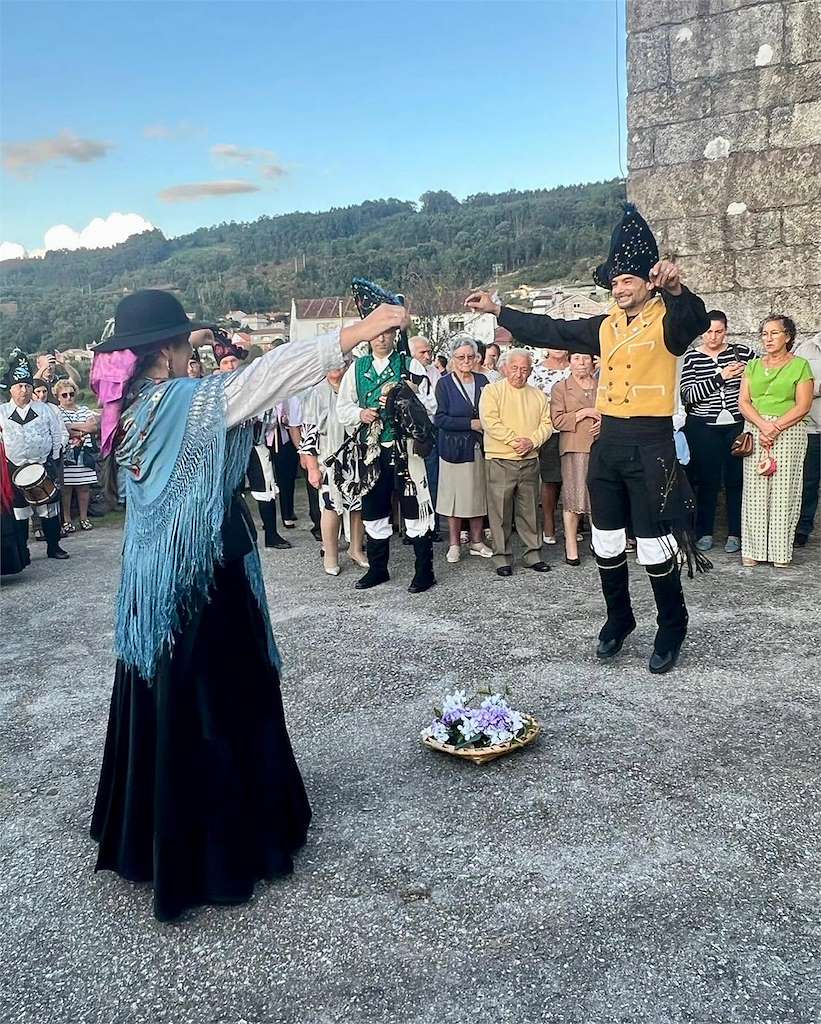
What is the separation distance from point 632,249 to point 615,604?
1.88 meters

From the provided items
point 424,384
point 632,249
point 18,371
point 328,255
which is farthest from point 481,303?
point 328,255

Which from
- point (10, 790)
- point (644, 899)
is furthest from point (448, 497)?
point (644, 899)

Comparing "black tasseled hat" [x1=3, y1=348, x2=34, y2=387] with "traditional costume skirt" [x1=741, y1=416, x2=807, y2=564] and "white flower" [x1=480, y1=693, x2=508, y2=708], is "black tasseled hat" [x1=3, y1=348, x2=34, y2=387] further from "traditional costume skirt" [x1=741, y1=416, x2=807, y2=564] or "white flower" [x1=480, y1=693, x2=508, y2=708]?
"traditional costume skirt" [x1=741, y1=416, x2=807, y2=564]

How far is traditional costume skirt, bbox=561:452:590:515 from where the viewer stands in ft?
22.7

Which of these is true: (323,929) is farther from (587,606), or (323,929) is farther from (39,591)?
(39,591)

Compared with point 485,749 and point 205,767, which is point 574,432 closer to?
point 485,749

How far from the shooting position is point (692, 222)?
7512mm

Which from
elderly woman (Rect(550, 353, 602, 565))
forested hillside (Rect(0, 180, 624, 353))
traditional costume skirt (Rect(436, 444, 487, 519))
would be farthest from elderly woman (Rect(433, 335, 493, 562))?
forested hillside (Rect(0, 180, 624, 353))

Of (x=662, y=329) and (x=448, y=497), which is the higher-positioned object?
(x=662, y=329)

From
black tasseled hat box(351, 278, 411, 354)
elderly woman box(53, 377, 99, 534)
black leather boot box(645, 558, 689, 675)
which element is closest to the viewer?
black leather boot box(645, 558, 689, 675)

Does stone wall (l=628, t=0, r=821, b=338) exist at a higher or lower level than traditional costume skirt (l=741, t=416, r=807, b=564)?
higher

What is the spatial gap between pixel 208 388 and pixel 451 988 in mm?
1872

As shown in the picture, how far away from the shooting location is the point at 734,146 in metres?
7.23

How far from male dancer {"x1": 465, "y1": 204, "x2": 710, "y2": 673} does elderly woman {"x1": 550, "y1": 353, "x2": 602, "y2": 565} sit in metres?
2.16
